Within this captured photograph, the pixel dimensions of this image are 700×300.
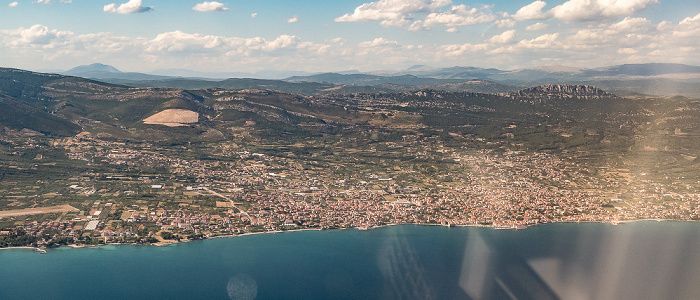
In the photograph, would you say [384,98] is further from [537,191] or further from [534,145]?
[537,191]

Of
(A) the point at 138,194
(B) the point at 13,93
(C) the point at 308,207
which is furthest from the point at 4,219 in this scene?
(B) the point at 13,93

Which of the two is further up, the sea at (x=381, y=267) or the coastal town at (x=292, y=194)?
the coastal town at (x=292, y=194)

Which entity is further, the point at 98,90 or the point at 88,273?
the point at 98,90

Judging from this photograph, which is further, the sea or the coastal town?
the coastal town

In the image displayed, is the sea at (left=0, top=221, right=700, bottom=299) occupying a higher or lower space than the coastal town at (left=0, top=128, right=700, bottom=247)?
lower

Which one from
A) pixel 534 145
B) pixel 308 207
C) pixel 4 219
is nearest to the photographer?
pixel 4 219
